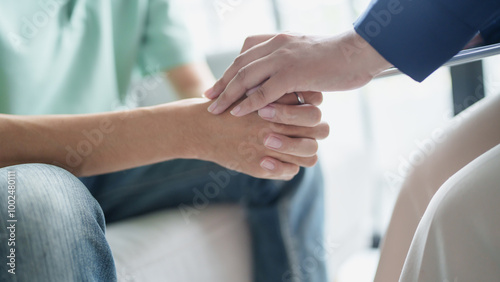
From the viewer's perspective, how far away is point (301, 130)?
3.00ft

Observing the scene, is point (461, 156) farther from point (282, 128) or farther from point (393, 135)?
point (393, 135)

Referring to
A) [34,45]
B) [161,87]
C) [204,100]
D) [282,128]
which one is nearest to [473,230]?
[282,128]

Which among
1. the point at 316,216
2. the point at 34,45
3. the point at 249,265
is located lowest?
the point at 249,265

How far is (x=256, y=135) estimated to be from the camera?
0.91m

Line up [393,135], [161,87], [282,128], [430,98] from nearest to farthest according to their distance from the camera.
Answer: [282,128] → [161,87] → [430,98] → [393,135]

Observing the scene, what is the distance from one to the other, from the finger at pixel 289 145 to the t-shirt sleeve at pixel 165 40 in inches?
19.8

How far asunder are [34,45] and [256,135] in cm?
52

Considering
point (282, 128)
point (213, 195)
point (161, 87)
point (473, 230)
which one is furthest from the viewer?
point (161, 87)

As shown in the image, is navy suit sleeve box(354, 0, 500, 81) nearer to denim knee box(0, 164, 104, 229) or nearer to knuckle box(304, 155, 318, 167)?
knuckle box(304, 155, 318, 167)

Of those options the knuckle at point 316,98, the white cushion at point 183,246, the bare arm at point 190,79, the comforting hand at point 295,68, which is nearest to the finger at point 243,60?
the comforting hand at point 295,68

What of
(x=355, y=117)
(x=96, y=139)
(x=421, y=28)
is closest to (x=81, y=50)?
(x=96, y=139)

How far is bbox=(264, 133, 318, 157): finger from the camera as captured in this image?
0.89 m

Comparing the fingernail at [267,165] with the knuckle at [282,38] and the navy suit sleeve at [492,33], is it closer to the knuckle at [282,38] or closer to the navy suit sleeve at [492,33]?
the knuckle at [282,38]

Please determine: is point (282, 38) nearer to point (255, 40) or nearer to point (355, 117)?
point (255, 40)
